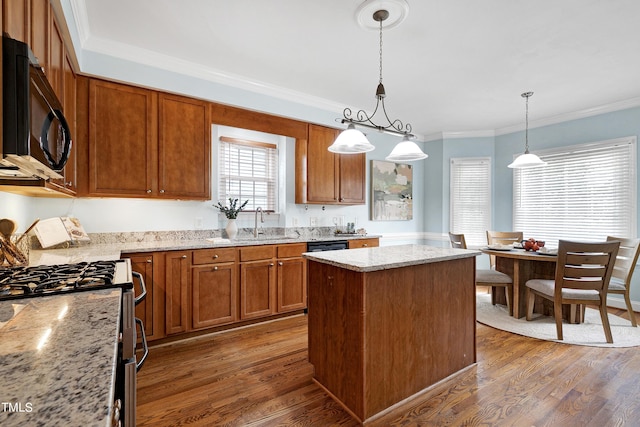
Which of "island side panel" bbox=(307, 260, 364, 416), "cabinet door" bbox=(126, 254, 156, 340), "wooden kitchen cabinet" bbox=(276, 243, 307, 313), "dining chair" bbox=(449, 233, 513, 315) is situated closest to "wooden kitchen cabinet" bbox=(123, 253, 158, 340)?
"cabinet door" bbox=(126, 254, 156, 340)

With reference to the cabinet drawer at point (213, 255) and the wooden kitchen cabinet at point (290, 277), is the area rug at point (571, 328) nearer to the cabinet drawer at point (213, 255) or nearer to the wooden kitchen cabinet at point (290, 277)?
the wooden kitchen cabinet at point (290, 277)

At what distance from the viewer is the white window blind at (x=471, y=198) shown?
17.3 ft

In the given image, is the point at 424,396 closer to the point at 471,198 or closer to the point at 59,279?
the point at 59,279

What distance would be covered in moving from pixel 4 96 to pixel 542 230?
5784 mm

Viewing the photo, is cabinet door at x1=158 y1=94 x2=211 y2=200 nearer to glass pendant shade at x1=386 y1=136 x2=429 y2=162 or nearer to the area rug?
glass pendant shade at x1=386 y1=136 x2=429 y2=162

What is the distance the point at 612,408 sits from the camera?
192 centimetres

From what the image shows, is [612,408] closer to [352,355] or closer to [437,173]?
[352,355]

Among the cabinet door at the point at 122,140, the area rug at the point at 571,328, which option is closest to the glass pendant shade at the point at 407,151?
the area rug at the point at 571,328

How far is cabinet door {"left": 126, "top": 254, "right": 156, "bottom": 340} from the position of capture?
2.64 m

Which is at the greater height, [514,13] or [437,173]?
[514,13]

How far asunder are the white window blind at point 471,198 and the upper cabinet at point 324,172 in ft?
6.62

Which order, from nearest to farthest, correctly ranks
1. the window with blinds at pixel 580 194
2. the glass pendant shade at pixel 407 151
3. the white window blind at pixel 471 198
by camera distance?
the glass pendant shade at pixel 407 151 < the window with blinds at pixel 580 194 < the white window blind at pixel 471 198

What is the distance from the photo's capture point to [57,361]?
68cm

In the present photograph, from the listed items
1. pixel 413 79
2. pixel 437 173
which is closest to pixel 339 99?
pixel 413 79
